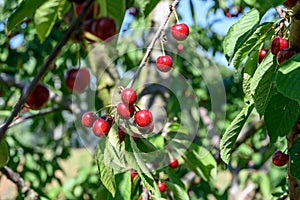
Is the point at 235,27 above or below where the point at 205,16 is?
above

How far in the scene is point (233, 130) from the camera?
128cm

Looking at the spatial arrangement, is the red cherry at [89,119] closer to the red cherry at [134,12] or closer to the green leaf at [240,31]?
the green leaf at [240,31]

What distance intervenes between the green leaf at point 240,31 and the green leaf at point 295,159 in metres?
0.27

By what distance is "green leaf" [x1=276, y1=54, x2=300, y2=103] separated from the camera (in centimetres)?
94

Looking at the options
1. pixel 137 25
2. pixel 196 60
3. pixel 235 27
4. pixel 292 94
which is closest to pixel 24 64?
pixel 137 25

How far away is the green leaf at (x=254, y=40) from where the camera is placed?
122cm

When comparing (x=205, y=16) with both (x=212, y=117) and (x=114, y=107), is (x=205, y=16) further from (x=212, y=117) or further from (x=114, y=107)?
(x=114, y=107)

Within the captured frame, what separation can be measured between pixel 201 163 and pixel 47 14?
1.31 meters

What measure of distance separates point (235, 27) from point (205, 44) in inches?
78.1

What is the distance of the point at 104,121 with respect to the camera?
1.32 m

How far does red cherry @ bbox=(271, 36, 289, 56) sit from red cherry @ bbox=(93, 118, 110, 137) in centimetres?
45

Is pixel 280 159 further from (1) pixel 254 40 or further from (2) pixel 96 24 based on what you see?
(2) pixel 96 24

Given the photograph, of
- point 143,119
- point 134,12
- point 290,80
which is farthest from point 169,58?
point 134,12

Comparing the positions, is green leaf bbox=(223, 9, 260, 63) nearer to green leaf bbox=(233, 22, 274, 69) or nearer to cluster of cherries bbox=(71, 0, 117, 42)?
green leaf bbox=(233, 22, 274, 69)
